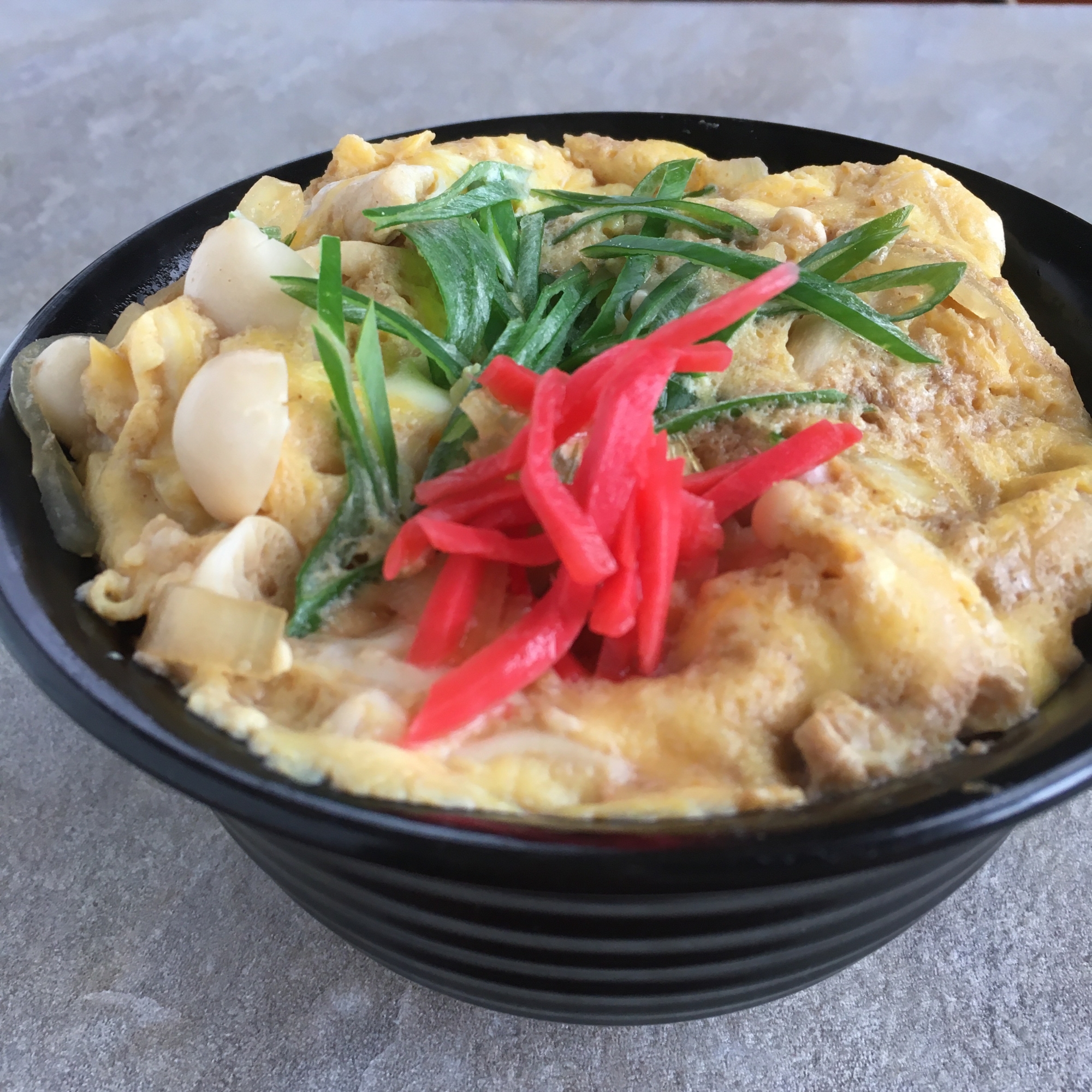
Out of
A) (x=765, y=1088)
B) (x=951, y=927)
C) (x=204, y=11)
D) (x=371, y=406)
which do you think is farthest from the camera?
(x=204, y=11)

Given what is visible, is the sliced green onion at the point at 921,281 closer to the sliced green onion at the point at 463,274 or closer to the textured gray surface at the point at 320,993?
the sliced green onion at the point at 463,274

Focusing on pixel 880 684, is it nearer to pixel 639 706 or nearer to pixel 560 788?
pixel 639 706

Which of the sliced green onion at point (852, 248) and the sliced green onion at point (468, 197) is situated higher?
the sliced green onion at point (468, 197)

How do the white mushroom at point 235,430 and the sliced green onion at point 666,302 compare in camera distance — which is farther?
the sliced green onion at point 666,302

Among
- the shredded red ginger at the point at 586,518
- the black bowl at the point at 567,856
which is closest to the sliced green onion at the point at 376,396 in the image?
the shredded red ginger at the point at 586,518

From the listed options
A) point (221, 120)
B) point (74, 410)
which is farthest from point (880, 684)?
point (221, 120)

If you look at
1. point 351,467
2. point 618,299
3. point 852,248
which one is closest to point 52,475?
point 351,467
